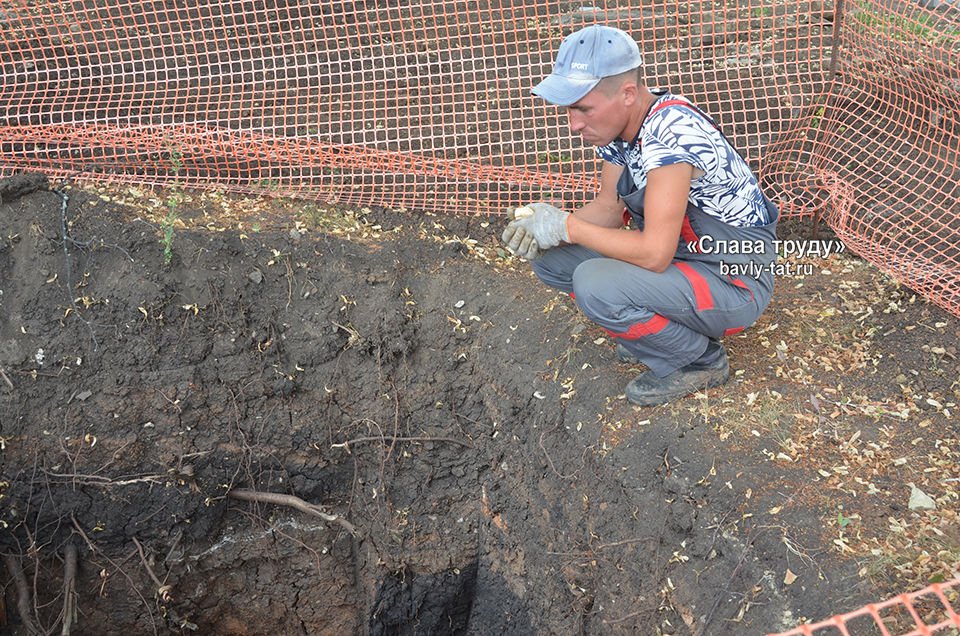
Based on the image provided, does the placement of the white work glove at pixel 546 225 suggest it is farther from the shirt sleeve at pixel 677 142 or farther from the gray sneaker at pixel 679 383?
the gray sneaker at pixel 679 383

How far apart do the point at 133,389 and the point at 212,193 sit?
124 centimetres

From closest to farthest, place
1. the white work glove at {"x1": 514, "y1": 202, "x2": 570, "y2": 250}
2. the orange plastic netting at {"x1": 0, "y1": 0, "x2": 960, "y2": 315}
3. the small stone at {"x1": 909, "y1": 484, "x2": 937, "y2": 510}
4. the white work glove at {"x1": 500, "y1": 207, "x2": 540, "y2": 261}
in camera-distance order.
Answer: the small stone at {"x1": 909, "y1": 484, "x2": 937, "y2": 510}, the white work glove at {"x1": 514, "y1": 202, "x2": 570, "y2": 250}, the white work glove at {"x1": 500, "y1": 207, "x2": 540, "y2": 261}, the orange plastic netting at {"x1": 0, "y1": 0, "x2": 960, "y2": 315}

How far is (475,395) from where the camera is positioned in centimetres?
399

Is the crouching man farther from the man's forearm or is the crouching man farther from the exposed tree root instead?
the exposed tree root

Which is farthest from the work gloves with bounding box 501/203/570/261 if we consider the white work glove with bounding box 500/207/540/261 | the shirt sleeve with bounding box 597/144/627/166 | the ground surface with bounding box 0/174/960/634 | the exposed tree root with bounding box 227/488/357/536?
the exposed tree root with bounding box 227/488/357/536

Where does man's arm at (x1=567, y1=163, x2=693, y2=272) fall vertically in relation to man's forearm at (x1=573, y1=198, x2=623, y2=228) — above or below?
above

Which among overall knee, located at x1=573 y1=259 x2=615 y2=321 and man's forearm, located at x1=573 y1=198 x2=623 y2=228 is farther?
man's forearm, located at x1=573 y1=198 x2=623 y2=228

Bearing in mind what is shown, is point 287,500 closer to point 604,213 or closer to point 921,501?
point 604,213

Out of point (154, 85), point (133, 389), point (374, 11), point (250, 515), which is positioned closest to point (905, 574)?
point (250, 515)

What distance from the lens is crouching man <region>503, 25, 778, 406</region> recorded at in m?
2.70

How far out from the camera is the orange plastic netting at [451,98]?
456 cm

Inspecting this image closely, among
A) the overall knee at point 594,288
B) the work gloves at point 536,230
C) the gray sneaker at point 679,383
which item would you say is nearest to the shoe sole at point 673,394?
the gray sneaker at point 679,383

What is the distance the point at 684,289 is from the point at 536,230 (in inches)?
24.3

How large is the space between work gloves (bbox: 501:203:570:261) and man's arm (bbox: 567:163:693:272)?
55 mm
